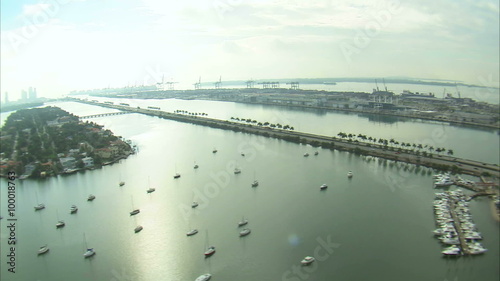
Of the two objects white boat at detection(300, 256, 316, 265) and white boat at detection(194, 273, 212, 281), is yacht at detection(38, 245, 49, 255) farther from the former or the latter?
white boat at detection(300, 256, 316, 265)

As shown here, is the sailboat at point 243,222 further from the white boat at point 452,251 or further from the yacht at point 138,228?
the white boat at point 452,251

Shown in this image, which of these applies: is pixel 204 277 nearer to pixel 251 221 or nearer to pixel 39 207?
pixel 251 221

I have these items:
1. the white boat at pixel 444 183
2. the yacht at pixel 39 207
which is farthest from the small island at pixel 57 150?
the white boat at pixel 444 183

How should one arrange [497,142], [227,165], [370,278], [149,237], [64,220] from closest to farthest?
→ [370,278]
[149,237]
[64,220]
[497,142]
[227,165]

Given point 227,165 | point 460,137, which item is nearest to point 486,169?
point 460,137

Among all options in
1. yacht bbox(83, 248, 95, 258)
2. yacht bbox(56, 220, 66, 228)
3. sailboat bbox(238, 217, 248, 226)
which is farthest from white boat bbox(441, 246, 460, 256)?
yacht bbox(56, 220, 66, 228)

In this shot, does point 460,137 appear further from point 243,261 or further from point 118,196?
point 118,196
